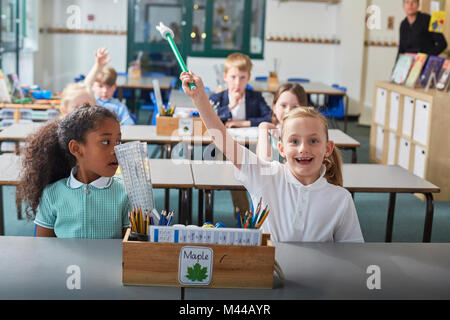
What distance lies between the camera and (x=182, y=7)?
9938 millimetres

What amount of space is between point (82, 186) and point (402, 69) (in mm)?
4634

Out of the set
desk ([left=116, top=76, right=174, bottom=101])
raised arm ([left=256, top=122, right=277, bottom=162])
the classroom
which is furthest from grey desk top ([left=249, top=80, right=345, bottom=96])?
A: raised arm ([left=256, top=122, right=277, bottom=162])

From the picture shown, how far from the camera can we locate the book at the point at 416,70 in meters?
5.62

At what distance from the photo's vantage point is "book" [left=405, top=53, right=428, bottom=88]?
5.62 m

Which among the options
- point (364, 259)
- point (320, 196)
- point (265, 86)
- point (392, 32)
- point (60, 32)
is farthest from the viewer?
point (60, 32)

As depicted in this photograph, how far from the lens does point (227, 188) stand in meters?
2.88

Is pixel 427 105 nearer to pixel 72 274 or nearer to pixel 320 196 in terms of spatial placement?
pixel 320 196

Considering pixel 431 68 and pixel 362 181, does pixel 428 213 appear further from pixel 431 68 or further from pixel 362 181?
pixel 431 68

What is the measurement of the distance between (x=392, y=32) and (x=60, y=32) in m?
5.16

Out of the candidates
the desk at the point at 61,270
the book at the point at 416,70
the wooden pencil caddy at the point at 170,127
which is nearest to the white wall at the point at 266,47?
the book at the point at 416,70

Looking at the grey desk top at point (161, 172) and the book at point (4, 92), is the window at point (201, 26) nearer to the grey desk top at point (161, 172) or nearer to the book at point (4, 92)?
the book at point (4, 92)

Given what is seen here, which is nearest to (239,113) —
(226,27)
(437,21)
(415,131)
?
(415,131)

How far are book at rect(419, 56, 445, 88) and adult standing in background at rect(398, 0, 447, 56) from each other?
2.11 feet

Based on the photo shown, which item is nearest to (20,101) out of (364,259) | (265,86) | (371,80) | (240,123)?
(240,123)
